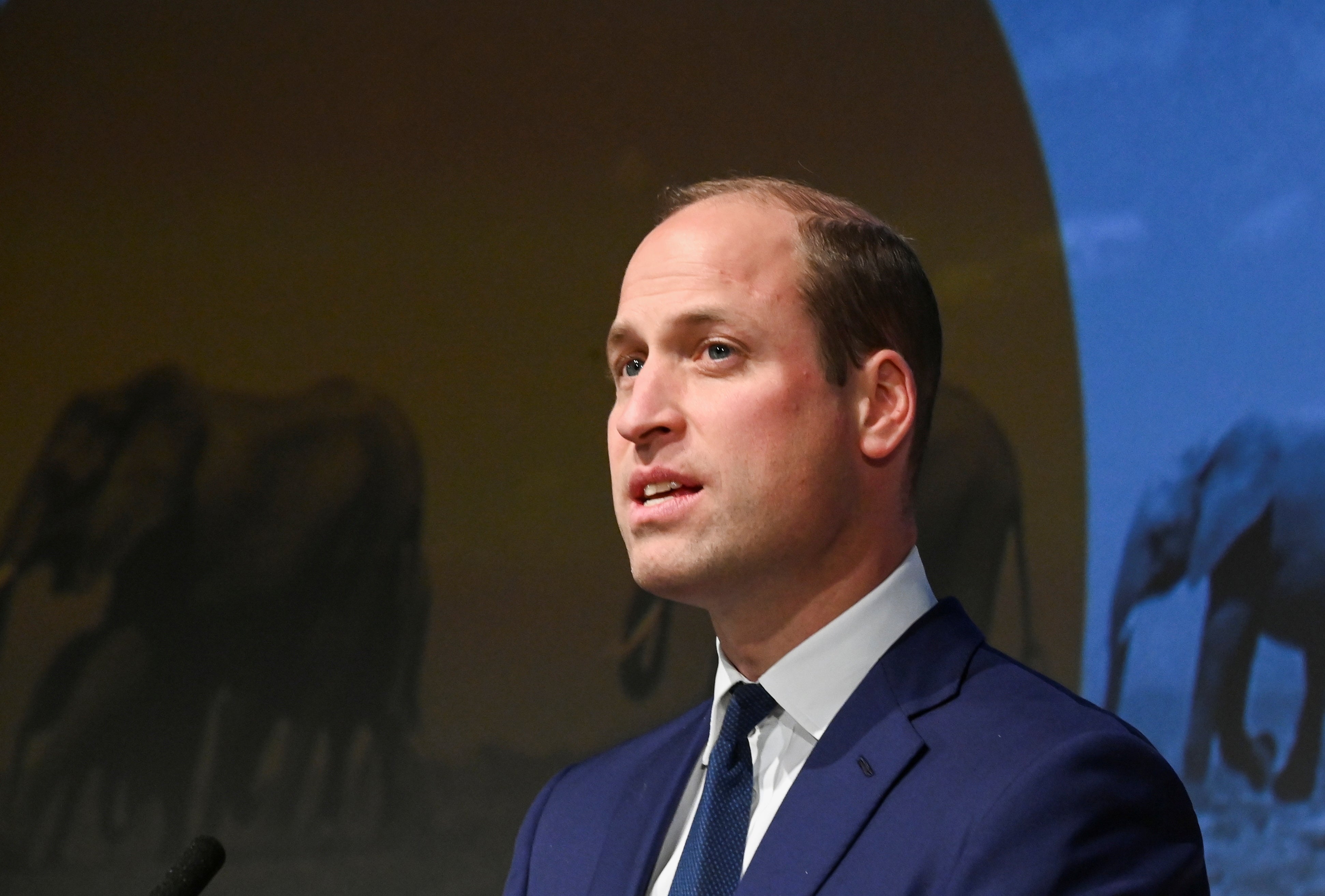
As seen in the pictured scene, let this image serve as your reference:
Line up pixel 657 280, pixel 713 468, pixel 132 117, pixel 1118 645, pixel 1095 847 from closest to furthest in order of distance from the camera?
pixel 1095 847, pixel 713 468, pixel 657 280, pixel 1118 645, pixel 132 117

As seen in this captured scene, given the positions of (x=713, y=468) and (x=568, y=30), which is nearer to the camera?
(x=713, y=468)

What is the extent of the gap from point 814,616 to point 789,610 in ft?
0.10

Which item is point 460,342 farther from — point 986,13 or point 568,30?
point 986,13

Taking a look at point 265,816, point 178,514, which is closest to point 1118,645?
point 265,816

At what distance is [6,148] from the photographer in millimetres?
4016

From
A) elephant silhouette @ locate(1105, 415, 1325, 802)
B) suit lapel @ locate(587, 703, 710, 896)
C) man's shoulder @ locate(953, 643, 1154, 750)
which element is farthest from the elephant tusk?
man's shoulder @ locate(953, 643, 1154, 750)

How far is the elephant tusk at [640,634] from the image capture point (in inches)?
163

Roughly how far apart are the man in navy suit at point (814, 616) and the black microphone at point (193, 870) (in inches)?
18.8

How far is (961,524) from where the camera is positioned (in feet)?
13.4

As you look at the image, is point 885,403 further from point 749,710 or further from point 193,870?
point 193,870

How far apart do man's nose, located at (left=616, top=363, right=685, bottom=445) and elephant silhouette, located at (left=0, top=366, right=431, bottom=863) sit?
2.77 meters

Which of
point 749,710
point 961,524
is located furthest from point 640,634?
point 749,710

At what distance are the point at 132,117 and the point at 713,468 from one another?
3298 millimetres

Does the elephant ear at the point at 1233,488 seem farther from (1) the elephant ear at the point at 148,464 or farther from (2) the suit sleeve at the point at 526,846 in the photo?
(1) the elephant ear at the point at 148,464
